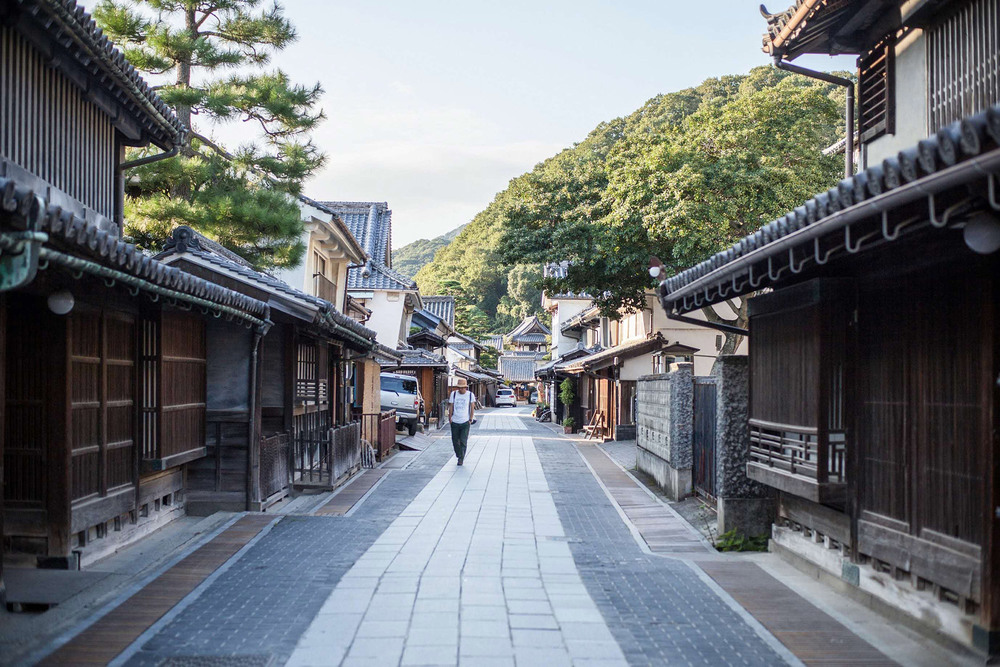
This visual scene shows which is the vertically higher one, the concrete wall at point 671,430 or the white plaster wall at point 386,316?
the white plaster wall at point 386,316

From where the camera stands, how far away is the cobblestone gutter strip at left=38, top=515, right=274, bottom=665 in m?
5.96

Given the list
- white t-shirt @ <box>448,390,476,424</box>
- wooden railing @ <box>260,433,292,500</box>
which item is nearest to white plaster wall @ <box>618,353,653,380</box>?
white t-shirt @ <box>448,390,476,424</box>

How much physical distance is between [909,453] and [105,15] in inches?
634

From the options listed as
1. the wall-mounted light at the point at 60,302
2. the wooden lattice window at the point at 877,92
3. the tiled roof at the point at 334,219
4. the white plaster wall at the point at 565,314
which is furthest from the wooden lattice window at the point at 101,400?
the white plaster wall at the point at 565,314

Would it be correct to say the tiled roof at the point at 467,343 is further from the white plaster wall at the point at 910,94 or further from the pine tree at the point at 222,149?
the white plaster wall at the point at 910,94

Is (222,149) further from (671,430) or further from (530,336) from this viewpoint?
(530,336)

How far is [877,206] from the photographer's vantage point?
15.9 feet

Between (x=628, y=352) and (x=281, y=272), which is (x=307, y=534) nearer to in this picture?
(x=281, y=272)

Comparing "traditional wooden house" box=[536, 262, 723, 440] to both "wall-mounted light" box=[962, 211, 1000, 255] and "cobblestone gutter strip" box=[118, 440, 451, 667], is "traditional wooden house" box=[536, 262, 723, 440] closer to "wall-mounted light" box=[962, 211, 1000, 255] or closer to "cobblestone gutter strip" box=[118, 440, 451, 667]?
"cobblestone gutter strip" box=[118, 440, 451, 667]

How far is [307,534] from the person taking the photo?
35.7 feet

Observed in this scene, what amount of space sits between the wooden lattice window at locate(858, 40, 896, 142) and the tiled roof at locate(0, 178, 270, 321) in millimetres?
8224

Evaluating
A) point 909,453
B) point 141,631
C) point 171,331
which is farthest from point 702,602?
point 171,331

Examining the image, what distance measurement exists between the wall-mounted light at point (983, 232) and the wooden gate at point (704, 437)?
314 inches

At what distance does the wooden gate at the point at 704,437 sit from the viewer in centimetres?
1290
